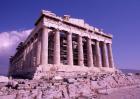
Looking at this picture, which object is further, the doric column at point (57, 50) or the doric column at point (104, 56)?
the doric column at point (104, 56)

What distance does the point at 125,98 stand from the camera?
1198 cm

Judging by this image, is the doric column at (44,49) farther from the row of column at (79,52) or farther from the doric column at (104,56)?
the doric column at (104,56)

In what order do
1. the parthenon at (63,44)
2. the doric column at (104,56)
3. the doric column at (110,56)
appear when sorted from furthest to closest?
the doric column at (110,56), the doric column at (104,56), the parthenon at (63,44)

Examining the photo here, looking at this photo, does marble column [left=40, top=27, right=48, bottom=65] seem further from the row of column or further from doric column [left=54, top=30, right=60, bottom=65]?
doric column [left=54, top=30, right=60, bottom=65]

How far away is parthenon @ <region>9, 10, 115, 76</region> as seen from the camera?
23.8 metres

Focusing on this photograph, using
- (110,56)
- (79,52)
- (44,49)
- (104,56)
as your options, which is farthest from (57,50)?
(110,56)

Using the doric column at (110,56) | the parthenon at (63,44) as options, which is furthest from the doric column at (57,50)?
the doric column at (110,56)

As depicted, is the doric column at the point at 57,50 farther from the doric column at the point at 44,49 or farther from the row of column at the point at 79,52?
the doric column at the point at 44,49

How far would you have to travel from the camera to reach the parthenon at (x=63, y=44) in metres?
23.8

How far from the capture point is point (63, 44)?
110 ft

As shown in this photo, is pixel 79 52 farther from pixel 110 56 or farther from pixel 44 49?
pixel 110 56

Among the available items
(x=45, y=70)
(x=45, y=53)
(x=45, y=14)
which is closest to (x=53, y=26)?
(x=45, y=14)

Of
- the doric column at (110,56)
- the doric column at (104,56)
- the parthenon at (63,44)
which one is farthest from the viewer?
the doric column at (110,56)

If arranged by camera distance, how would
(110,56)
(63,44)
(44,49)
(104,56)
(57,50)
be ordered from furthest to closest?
(110,56), (104,56), (63,44), (57,50), (44,49)
